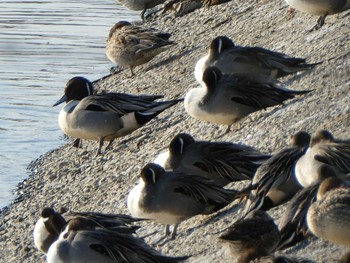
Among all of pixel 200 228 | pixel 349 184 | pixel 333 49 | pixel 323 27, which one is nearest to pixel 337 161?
pixel 349 184

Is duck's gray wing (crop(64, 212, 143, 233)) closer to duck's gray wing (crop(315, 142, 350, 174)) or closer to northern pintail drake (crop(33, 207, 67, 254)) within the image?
northern pintail drake (crop(33, 207, 67, 254))

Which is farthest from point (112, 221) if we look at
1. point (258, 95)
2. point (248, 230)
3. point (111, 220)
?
point (258, 95)

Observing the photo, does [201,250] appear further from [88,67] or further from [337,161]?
[88,67]

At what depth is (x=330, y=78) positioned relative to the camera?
1208 cm

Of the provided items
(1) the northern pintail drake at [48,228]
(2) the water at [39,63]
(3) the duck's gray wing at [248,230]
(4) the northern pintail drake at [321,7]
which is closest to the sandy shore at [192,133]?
(4) the northern pintail drake at [321,7]

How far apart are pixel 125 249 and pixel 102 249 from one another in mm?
156

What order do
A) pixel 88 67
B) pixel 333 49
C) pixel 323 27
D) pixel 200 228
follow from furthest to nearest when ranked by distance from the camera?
pixel 88 67
pixel 323 27
pixel 333 49
pixel 200 228

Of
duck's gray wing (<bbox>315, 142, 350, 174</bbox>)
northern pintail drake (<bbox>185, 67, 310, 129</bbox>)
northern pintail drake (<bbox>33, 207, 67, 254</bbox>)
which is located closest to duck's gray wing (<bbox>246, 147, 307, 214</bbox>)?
duck's gray wing (<bbox>315, 142, 350, 174</bbox>)

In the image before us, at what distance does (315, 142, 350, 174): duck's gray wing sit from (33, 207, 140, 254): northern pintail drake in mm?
1409

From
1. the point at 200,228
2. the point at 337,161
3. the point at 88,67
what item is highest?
the point at 337,161

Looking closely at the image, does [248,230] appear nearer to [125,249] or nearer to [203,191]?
[125,249]

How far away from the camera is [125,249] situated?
28.1 feet

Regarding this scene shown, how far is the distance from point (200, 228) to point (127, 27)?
749 centimetres

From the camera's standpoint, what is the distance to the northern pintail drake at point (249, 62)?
12.6m
